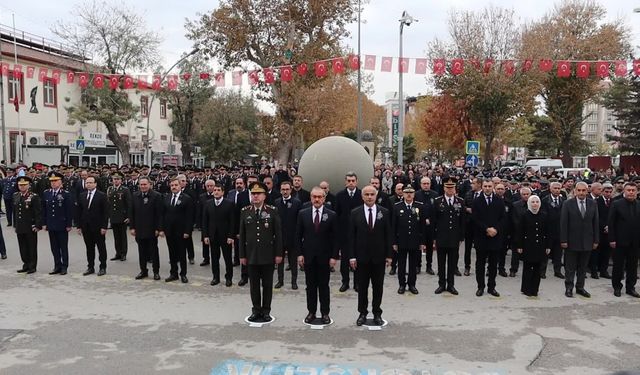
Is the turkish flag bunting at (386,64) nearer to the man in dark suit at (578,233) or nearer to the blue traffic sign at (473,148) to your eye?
the blue traffic sign at (473,148)

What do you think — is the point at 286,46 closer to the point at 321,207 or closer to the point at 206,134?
the point at 206,134

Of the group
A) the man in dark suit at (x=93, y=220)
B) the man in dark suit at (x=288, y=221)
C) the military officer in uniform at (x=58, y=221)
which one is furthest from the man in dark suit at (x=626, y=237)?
the military officer in uniform at (x=58, y=221)

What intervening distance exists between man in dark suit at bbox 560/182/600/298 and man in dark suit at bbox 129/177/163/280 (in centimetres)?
705

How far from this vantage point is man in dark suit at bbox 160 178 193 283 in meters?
9.77

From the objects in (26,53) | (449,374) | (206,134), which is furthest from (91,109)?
(449,374)

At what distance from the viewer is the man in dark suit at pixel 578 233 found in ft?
29.3

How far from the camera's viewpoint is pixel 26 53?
31641 millimetres

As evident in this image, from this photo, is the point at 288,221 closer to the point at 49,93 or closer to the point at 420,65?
the point at 420,65

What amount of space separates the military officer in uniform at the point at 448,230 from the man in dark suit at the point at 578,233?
1.74m

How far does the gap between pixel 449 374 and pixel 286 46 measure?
23401mm

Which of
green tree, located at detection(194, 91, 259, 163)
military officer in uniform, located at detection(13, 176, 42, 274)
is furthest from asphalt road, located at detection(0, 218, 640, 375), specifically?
green tree, located at detection(194, 91, 259, 163)

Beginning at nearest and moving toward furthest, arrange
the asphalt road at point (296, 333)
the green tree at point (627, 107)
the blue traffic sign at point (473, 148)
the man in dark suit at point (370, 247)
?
1. the asphalt road at point (296, 333)
2. the man in dark suit at point (370, 247)
3. the blue traffic sign at point (473, 148)
4. the green tree at point (627, 107)

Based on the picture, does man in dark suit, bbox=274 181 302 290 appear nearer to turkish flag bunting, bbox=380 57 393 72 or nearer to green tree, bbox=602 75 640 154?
turkish flag bunting, bbox=380 57 393 72

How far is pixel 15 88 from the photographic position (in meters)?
29.7
